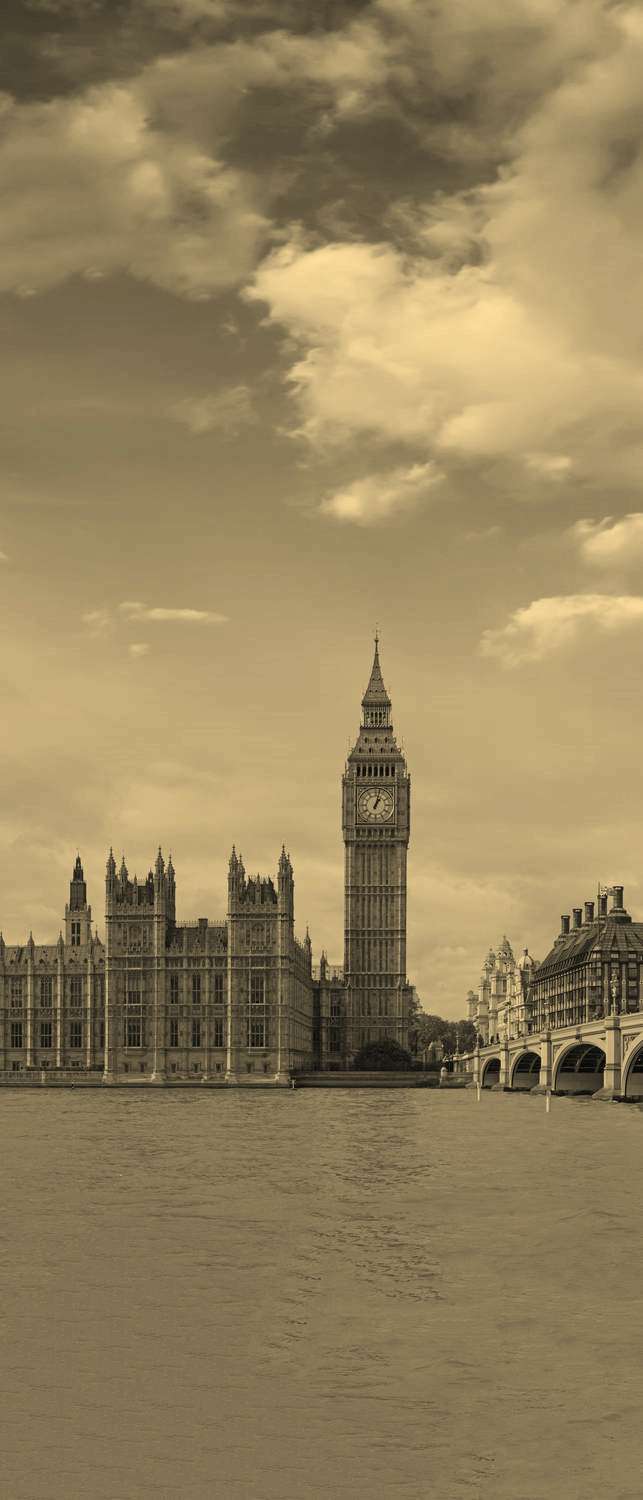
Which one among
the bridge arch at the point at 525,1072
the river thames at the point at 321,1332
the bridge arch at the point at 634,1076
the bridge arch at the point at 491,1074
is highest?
the river thames at the point at 321,1332

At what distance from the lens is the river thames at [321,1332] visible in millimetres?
17719

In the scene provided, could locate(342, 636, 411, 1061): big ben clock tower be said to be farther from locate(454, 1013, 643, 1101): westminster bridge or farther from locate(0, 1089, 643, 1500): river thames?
locate(0, 1089, 643, 1500): river thames

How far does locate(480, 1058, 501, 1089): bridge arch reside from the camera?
15227 centimetres

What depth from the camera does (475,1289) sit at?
2786 centimetres

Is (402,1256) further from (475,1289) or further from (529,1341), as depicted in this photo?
(529,1341)

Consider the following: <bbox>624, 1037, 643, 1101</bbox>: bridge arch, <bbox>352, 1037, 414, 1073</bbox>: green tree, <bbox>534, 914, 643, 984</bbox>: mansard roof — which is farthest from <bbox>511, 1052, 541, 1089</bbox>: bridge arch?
<bbox>624, 1037, 643, 1101</bbox>: bridge arch

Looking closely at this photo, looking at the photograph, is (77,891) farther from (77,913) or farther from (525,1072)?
(525,1072)

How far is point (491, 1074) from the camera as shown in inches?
6353

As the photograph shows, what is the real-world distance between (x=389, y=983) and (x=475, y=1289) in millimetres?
156876

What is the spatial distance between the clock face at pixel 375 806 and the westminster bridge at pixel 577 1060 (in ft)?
125

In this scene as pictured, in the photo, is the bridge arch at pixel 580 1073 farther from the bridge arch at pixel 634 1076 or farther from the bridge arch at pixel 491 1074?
the bridge arch at pixel 491 1074

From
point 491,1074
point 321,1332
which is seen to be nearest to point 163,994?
point 491,1074

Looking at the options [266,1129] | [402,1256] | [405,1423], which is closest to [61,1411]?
[405,1423]

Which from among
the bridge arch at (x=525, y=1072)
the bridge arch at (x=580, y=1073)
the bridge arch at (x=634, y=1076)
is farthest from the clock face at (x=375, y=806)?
the bridge arch at (x=634, y=1076)
